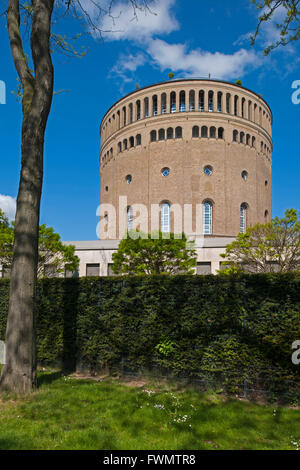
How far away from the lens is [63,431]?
4906mm

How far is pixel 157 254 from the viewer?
65.7 ft

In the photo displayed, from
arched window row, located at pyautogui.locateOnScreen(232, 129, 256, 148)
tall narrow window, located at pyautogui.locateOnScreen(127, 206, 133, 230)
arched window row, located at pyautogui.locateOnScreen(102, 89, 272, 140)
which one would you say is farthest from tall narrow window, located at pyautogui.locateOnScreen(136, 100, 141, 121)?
arched window row, located at pyautogui.locateOnScreen(232, 129, 256, 148)

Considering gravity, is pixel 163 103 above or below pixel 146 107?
below

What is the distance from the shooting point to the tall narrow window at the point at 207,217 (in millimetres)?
33688

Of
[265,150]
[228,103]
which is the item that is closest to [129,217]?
[228,103]

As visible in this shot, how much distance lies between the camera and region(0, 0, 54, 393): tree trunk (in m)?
6.69

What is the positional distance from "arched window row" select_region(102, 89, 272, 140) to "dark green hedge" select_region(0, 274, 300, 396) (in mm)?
29961

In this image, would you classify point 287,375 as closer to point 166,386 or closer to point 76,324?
point 166,386

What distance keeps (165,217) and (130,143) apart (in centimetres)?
992

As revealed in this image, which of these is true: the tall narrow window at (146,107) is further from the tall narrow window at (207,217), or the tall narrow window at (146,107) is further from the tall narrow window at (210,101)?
the tall narrow window at (207,217)

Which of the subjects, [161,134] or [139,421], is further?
[161,134]

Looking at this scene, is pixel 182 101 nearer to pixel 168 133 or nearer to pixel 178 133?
pixel 178 133
